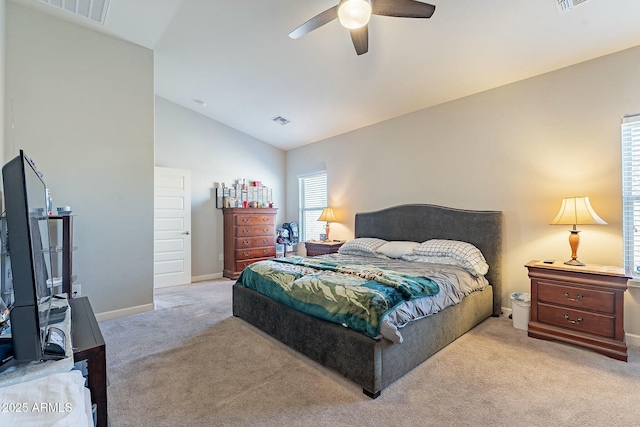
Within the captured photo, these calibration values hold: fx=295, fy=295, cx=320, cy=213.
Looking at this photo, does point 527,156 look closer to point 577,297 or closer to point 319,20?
point 577,297

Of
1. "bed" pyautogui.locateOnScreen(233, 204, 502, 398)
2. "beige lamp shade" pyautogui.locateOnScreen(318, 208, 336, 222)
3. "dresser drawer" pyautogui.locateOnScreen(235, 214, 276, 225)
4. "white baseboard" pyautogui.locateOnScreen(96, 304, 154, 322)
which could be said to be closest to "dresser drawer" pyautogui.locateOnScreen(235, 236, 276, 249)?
"dresser drawer" pyautogui.locateOnScreen(235, 214, 276, 225)

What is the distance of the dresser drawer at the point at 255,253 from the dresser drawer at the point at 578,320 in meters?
4.40

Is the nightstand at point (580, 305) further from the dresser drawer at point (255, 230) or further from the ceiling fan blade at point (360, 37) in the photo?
the dresser drawer at point (255, 230)

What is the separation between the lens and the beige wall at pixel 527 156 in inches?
110

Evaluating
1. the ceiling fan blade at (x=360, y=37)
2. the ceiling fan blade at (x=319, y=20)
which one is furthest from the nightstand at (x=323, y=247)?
the ceiling fan blade at (x=319, y=20)

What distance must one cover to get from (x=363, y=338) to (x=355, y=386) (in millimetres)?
360

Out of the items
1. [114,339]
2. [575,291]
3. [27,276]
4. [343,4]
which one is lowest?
[114,339]

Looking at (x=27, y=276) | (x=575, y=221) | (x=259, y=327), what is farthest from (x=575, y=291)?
(x=27, y=276)

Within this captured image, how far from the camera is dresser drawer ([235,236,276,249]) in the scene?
18.0 feet

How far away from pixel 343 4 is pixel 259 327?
289cm

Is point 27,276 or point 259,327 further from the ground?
point 27,276

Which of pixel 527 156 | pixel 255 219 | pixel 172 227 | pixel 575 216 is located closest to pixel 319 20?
pixel 527 156

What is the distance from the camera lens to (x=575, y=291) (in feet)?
8.64

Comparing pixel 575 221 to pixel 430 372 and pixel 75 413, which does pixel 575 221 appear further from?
pixel 75 413
